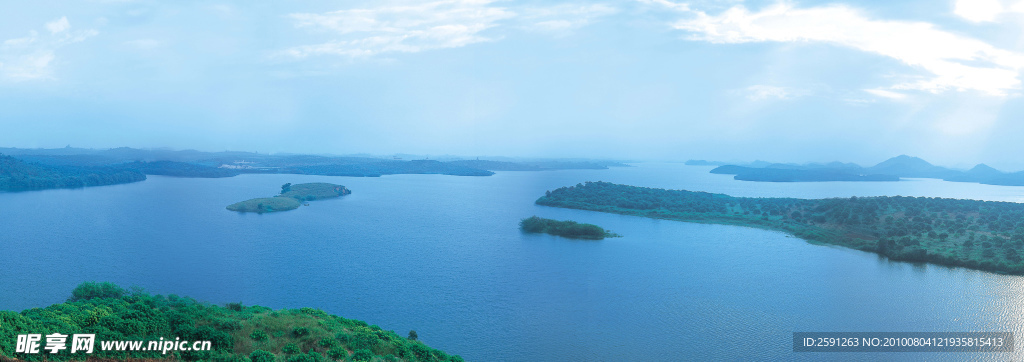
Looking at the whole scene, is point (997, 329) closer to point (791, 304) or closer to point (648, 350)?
point (791, 304)

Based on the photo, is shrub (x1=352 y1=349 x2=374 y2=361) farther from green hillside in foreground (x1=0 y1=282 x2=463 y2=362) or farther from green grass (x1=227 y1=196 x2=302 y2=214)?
green grass (x1=227 y1=196 x2=302 y2=214)

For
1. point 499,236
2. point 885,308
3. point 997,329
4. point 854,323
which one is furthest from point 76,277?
point 997,329

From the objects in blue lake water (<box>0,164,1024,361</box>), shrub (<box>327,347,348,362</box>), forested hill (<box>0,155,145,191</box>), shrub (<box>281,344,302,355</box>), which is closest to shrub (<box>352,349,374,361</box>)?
shrub (<box>327,347,348,362</box>)

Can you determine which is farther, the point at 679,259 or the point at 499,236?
the point at 499,236

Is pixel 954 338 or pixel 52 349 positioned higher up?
pixel 52 349

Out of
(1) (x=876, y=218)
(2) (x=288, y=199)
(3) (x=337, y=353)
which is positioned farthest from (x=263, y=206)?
(1) (x=876, y=218)

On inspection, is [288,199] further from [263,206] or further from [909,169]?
[909,169]
